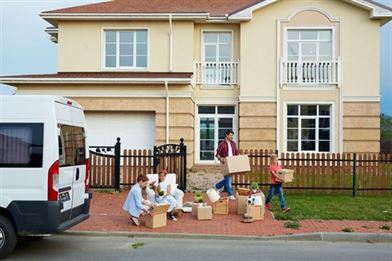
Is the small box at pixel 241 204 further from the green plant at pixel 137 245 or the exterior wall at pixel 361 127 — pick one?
the exterior wall at pixel 361 127

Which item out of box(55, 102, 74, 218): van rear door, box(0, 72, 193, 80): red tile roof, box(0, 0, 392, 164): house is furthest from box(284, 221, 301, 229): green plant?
box(0, 72, 193, 80): red tile roof

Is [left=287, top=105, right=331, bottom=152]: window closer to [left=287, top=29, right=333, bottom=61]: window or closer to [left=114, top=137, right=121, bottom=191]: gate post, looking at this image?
[left=287, top=29, right=333, bottom=61]: window

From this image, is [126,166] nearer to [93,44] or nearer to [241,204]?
[241,204]

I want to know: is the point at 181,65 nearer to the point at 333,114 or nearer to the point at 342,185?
the point at 333,114

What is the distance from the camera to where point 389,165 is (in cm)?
1387

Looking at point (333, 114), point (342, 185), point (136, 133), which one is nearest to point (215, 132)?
point (136, 133)

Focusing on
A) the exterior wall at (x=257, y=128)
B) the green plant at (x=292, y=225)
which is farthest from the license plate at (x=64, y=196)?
the exterior wall at (x=257, y=128)

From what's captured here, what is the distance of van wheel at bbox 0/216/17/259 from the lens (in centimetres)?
718

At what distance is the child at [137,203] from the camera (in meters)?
9.76

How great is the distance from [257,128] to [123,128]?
5.64 metres

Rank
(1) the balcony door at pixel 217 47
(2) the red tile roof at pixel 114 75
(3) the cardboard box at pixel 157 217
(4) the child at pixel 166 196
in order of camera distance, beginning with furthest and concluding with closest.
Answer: (1) the balcony door at pixel 217 47 < (2) the red tile roof at pixel 114 75 < (4) the child at pixel 166 196 < (3) the cardboard box at pixel 157 217

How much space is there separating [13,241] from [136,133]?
12902 millimetres

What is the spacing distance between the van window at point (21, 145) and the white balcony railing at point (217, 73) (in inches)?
559

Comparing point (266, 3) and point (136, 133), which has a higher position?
point (266, 3)
